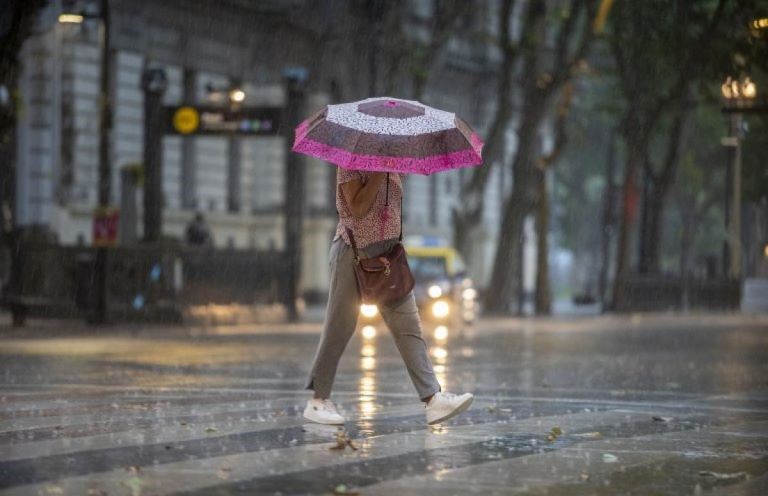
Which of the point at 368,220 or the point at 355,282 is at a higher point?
the point at 368,220

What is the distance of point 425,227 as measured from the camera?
179 feet

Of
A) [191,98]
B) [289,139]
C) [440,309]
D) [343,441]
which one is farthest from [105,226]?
[343,441]

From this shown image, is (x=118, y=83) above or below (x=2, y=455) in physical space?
above

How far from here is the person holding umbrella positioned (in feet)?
33.8

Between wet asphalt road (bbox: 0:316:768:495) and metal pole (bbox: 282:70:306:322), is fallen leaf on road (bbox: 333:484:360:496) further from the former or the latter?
metal pole (bbox: 282:70:306:322)

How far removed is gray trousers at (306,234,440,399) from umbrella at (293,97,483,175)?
542mm

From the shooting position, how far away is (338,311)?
1048 cm

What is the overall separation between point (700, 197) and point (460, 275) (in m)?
37.5

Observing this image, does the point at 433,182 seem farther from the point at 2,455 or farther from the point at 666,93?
the point at 2,455

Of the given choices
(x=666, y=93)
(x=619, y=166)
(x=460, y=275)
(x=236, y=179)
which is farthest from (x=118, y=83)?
(x=619, y=166)

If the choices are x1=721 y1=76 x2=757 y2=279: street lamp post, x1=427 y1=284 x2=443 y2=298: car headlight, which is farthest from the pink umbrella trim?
x1=721 y1=76 x2=757 y2=279: street lamp post

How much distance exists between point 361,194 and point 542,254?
32410mm

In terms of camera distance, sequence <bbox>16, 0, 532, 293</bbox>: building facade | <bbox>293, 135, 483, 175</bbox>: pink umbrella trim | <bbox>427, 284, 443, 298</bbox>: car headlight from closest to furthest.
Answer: <bbox>293, 135, 483, 175</bbox>: pink umbrella trim
<bbox>427, 284, 443, 298</bbox>: car headlight
<bbox>16, 0, 532, 293</bbox>: building facade

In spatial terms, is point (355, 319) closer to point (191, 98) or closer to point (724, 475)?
point (724, 475)
